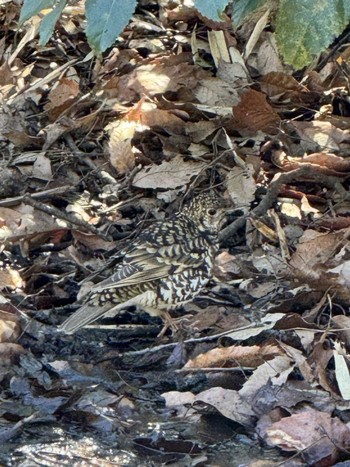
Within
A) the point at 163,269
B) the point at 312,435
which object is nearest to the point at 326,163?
the point at 163,269

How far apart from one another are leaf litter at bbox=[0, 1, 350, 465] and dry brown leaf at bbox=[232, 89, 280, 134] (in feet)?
0.04

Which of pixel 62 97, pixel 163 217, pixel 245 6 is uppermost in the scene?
pixel 245 6

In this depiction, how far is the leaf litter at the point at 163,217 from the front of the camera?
14.7 feet

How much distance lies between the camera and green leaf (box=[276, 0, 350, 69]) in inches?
117

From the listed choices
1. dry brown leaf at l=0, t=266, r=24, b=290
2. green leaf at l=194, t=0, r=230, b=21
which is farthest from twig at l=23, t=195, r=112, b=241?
green leaf at l=194, t=0, r=230, b=21

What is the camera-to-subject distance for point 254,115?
6.30 metres

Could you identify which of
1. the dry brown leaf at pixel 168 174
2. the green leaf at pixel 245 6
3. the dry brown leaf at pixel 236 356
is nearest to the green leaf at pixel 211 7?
the green leaf at pixel 245 6

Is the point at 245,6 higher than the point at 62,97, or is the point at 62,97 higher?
the point at 245,6

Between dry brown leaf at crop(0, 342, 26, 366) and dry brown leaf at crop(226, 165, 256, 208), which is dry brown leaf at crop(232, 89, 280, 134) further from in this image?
dry brown leaf at crop(0, 342, 26, 366)

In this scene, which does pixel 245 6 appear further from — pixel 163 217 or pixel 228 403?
pixel 163 217

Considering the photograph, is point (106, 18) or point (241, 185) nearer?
point (106, 18)

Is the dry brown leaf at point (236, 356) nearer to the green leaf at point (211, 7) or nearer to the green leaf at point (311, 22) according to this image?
the green leaf at point (311, 22)

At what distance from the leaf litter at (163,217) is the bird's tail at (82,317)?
7.0 inches

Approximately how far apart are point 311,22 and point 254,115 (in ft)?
10.7
